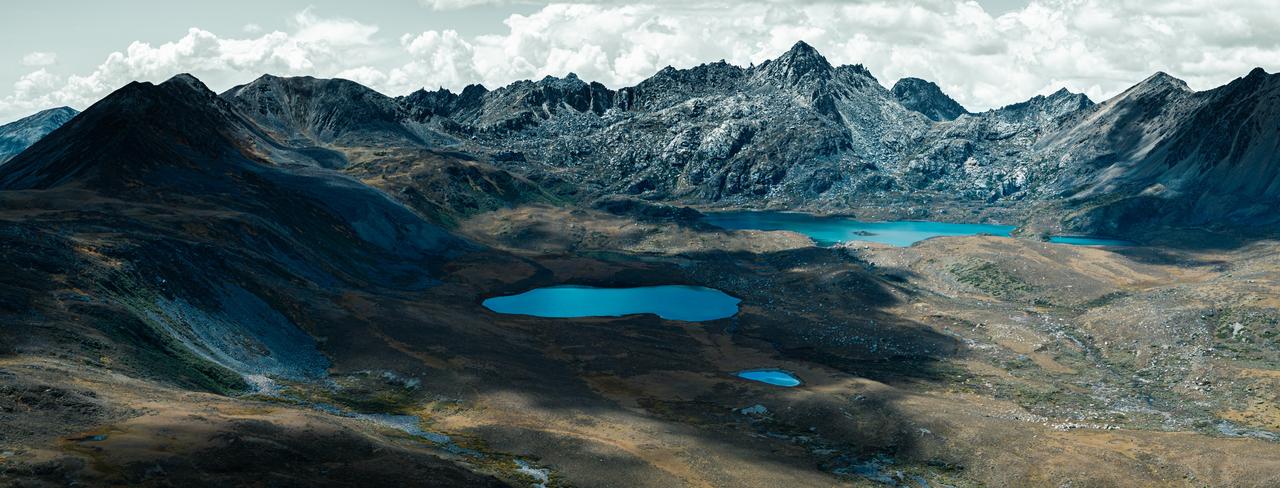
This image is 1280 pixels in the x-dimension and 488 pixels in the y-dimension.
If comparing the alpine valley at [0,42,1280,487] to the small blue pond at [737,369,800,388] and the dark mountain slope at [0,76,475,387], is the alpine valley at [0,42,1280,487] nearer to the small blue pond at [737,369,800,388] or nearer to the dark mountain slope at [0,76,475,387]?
the dark mountain slope at [0,76,475,387]

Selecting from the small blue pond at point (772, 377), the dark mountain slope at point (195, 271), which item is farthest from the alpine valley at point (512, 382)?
the small blue pond at point (772, 377)

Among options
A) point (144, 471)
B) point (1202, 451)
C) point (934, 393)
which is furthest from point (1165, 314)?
point (144, 471)

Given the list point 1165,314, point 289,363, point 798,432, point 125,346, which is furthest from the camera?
point 1165,314

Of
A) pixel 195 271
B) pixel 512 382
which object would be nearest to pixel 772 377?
pixel 512 382

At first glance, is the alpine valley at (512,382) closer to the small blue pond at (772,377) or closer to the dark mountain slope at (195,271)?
the dark mountain slope at (195,271)

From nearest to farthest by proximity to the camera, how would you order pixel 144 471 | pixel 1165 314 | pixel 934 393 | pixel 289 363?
pixel 144 471
pixel 289 363
pixel 934 393
pixel 1165 314

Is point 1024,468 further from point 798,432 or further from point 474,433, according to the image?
point 474,433

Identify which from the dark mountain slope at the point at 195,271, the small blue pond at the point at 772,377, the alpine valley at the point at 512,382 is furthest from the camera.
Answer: the small blue pond at the point at 772,377

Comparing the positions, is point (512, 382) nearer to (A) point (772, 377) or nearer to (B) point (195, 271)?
(A) point (772, 377)
